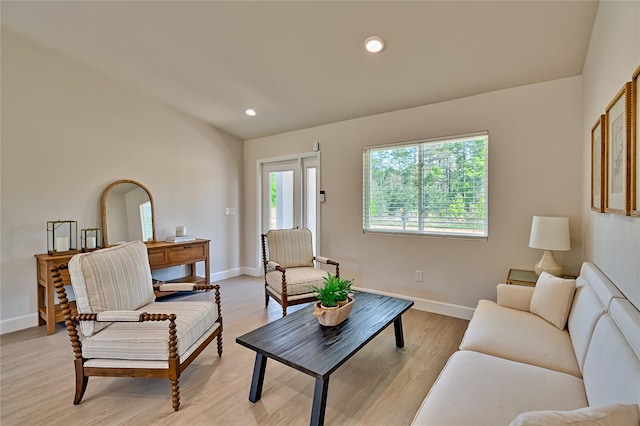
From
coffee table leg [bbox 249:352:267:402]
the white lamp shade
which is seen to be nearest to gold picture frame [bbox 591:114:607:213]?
the white lamp shade

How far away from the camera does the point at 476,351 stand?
1.76 metres

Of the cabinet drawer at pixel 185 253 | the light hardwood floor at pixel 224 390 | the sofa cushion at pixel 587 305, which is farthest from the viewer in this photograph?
the cabinet drawer at pixel 185 253

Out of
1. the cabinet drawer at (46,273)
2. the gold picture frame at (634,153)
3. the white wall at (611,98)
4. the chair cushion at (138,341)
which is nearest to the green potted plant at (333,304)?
the chair cushion at (138,341)

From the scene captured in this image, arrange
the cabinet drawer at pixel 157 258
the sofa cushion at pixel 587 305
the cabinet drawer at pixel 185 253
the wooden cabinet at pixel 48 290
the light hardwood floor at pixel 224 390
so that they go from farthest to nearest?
the cabinet drawer at pixel 185 253, the cabinet drawer at pixel 157 258, the wooden cabinet at pixel 48 290, the light hardwood floor at pixel 224 390, the sofa cushion at pixel 587 305

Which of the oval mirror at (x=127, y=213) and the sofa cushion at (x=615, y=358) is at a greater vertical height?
the oval mirror at (x=127, y=213)

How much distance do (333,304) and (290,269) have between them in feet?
5.20

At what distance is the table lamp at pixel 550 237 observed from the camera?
2.54 meters

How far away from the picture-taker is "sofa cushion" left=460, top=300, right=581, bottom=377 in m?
1.65

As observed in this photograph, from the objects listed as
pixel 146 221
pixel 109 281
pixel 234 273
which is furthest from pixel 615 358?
pixel 234 273

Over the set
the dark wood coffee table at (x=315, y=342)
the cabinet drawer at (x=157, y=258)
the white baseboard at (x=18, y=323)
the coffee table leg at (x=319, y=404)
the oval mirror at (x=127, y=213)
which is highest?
the oval mirror at (x=127, y=213)

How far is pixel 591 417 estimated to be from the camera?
842 mm

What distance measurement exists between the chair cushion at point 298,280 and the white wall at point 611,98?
7.60ft

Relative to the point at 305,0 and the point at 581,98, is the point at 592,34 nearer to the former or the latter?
the point at 581,98

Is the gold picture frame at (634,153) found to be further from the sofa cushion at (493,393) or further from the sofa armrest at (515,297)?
the sofa armrest at (515,297)
